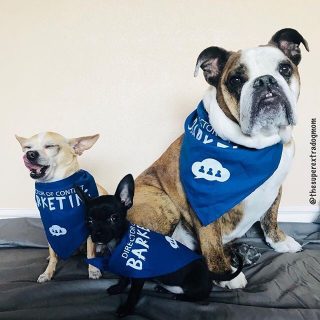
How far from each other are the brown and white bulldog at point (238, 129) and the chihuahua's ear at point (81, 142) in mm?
314

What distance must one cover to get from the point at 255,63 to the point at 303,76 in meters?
1.15

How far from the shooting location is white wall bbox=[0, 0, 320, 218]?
259 cm

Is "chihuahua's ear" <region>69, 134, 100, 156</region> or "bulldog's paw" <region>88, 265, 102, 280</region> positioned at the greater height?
"chihuahua's ear" <region>69, 134, 100, 156</region>

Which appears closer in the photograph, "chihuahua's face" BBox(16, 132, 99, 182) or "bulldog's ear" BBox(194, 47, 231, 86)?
"bulldog's ear" BBox(194, 47, 231, 86)

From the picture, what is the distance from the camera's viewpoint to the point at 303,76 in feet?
8.54

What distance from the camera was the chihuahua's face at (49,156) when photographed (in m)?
1.83

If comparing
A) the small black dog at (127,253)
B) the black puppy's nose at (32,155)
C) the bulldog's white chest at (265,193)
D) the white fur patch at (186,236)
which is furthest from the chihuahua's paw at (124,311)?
the black puppy's nose at (32,155)

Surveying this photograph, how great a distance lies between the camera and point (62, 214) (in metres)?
1.77

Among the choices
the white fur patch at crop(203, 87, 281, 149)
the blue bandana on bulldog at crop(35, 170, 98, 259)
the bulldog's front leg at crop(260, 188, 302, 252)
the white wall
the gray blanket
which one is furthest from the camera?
the white wall

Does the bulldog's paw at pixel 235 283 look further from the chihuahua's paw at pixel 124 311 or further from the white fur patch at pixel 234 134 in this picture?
the white fur patch at pixel 234 134

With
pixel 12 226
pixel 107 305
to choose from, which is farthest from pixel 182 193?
pixel 12 226

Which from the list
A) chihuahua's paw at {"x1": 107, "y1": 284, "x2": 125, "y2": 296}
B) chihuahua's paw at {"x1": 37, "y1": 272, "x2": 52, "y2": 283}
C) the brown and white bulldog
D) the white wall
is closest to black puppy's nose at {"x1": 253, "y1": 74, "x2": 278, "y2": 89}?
the brown and white bulldog

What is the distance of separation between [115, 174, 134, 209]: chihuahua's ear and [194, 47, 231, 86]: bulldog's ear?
53cm

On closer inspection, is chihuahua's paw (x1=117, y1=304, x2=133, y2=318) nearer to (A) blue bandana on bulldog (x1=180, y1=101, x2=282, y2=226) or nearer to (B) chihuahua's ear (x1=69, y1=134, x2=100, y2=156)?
(A) blue bandana on bulldog (x1=180, y1=101, x2=282, y2=226)
